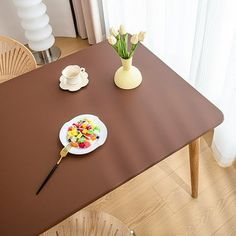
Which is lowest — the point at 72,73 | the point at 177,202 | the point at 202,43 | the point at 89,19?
the point at 177,202

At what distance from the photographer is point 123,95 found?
1.19 m

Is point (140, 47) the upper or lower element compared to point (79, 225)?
upper

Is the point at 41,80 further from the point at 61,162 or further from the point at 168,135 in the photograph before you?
the point at 168,135

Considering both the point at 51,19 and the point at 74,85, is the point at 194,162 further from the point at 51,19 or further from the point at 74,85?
the point at 51,19

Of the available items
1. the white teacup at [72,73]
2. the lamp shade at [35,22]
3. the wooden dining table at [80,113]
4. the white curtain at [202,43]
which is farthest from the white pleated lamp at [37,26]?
the white teacup at [72,73]

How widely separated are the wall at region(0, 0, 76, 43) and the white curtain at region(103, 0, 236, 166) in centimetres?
82

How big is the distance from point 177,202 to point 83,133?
2.73 ft

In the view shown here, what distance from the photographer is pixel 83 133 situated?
1051 millimetres

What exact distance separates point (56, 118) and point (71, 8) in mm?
1808

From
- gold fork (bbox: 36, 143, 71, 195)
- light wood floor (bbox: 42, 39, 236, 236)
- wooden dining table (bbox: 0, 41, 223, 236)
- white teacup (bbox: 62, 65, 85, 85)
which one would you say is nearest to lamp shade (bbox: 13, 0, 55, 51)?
wooden dining table (bbox: 0, 41, 223, 236)

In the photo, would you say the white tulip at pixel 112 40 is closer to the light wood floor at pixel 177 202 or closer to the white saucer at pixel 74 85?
the white saucer at pixel 74 85

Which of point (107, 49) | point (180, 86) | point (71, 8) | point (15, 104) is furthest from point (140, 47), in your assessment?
point (71, 8)

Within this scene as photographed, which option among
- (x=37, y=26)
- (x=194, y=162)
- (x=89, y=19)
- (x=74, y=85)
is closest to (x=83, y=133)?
(x=74, y=85)

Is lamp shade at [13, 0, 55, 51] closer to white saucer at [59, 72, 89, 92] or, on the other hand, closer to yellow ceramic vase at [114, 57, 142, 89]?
white saucer at [59, 72, 89, 92]
